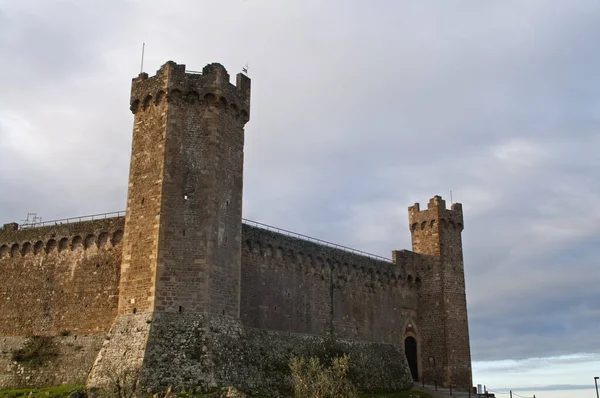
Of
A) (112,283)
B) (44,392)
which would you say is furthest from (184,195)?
(44,392)

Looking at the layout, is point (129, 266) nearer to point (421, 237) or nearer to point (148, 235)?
point (148, 235)

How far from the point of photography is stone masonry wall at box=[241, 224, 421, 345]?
32562mm

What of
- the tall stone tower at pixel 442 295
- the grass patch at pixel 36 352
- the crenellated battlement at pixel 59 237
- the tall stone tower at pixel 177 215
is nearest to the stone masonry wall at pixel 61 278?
the crenellated battlement at pixel 59 237

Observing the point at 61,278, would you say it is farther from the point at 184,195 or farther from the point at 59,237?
the point at 184,195

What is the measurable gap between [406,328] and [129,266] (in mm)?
21326

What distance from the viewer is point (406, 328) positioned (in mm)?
42156

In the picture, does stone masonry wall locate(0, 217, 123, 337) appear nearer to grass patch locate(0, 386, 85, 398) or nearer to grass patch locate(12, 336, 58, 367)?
grass patch locate(12, 336, 58, 367)

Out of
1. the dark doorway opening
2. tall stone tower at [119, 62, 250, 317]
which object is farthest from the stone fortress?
the dark doorway opening

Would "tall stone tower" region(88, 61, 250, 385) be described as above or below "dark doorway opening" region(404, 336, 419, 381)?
above

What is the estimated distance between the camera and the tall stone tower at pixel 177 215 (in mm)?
25172

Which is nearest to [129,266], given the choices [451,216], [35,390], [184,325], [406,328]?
[184,325]

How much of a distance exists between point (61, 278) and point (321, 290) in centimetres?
1361

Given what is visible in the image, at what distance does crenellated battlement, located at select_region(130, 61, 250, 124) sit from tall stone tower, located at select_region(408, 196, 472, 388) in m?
19.4

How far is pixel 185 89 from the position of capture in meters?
28.2
